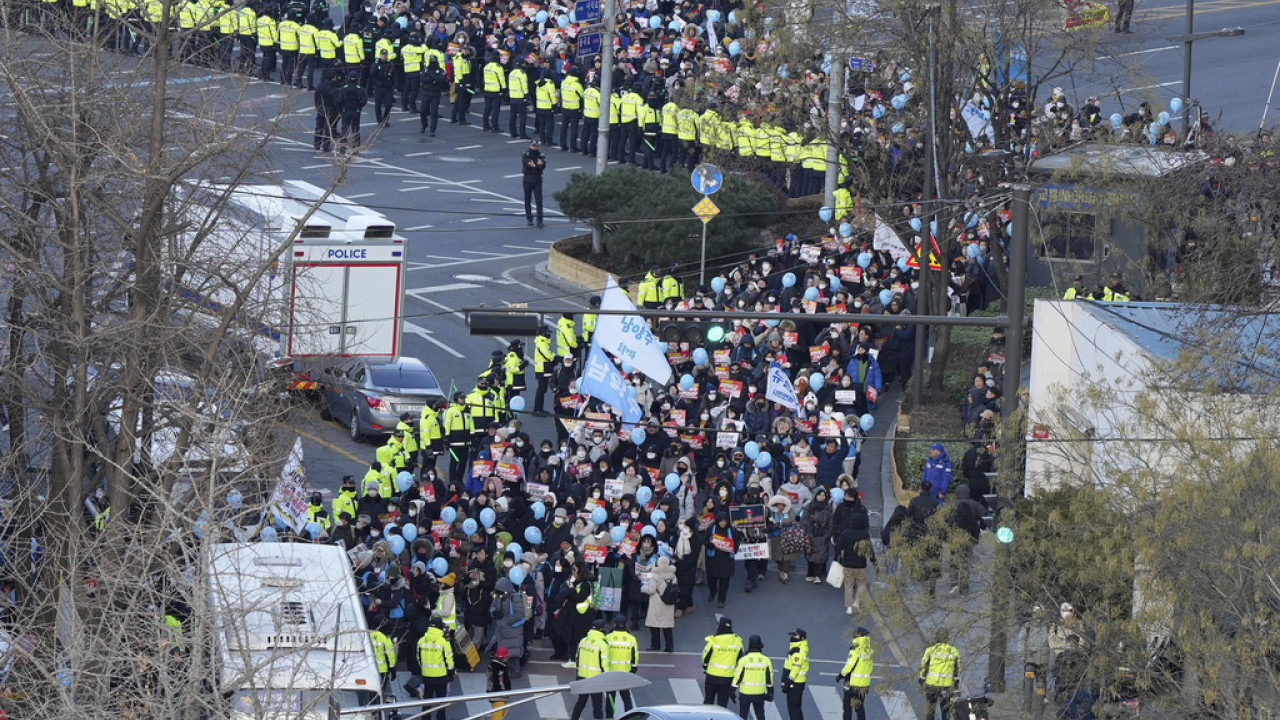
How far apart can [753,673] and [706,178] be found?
13.7 metres

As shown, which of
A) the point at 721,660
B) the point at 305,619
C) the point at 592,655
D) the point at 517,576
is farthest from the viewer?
the point at 517,576

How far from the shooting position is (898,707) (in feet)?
80.9

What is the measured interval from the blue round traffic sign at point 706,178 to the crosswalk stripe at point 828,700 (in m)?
12.3

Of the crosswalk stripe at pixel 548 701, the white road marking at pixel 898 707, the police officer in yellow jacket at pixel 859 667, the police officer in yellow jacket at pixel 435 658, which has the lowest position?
the crosswalk stripe at pixel 548 701

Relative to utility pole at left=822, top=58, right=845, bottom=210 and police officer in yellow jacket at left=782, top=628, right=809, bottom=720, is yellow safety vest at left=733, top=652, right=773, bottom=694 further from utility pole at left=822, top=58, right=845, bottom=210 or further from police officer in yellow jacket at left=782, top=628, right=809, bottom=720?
utility pole at left=822, top=58, right=845, bottom=210

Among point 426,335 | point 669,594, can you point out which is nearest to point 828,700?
point 669,594

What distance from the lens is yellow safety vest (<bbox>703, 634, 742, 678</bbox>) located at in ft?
78.3

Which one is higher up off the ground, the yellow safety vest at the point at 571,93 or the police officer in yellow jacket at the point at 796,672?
the yellow safety vest at the point at 571,93

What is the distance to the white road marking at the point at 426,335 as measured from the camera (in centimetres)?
3665

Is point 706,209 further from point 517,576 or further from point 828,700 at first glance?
point 828,700

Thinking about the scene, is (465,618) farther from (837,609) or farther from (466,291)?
(466,291)

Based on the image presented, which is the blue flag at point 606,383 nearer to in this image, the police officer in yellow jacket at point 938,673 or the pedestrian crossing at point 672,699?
the pedestrian crossing at point 672,699

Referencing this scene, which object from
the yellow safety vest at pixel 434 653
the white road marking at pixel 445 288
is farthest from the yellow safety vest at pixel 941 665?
the white road marking at pixel 445 288

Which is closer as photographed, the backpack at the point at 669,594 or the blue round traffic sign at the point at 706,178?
the backpack at the point at 669,594
